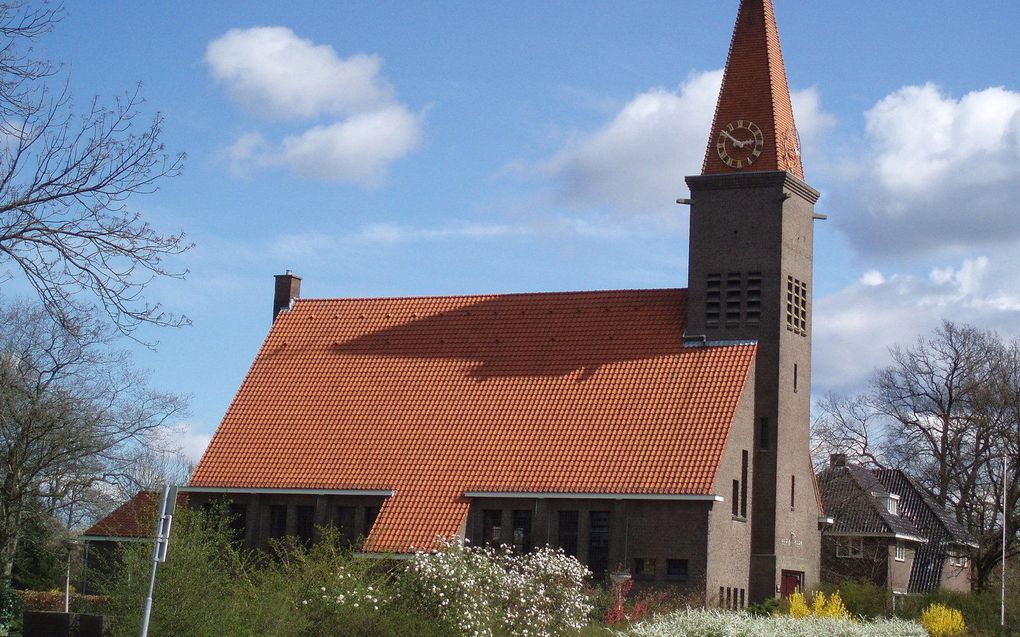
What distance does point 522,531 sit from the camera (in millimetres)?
40531

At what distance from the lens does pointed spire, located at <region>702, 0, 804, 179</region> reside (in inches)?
1726

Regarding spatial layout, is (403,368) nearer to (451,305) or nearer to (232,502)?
(451,305)

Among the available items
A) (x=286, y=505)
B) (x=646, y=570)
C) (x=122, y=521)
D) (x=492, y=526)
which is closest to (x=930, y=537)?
(x=646, y=570)

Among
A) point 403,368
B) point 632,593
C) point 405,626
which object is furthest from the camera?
point 403,368

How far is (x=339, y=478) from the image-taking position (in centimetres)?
4272

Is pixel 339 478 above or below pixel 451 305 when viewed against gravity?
below

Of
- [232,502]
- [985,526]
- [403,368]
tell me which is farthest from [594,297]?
[985,526]

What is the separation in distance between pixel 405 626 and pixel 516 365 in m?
18.3

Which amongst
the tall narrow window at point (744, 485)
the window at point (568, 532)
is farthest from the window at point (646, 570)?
the tall narrow window at point (744, 485)

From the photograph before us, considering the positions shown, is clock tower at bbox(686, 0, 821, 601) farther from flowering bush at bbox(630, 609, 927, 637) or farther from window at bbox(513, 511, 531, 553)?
flowering bush at bbox(630, 609, 927, 637)

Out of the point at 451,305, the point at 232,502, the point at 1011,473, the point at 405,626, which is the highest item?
the point at 451,305

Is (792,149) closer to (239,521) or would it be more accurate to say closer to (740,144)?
(740,144)

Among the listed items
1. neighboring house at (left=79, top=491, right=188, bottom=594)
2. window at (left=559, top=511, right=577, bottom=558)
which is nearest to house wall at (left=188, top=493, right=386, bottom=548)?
neighboring house at (left=79, top=491, right=188, bottom=594)

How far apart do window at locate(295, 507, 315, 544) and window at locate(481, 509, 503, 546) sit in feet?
19.1
